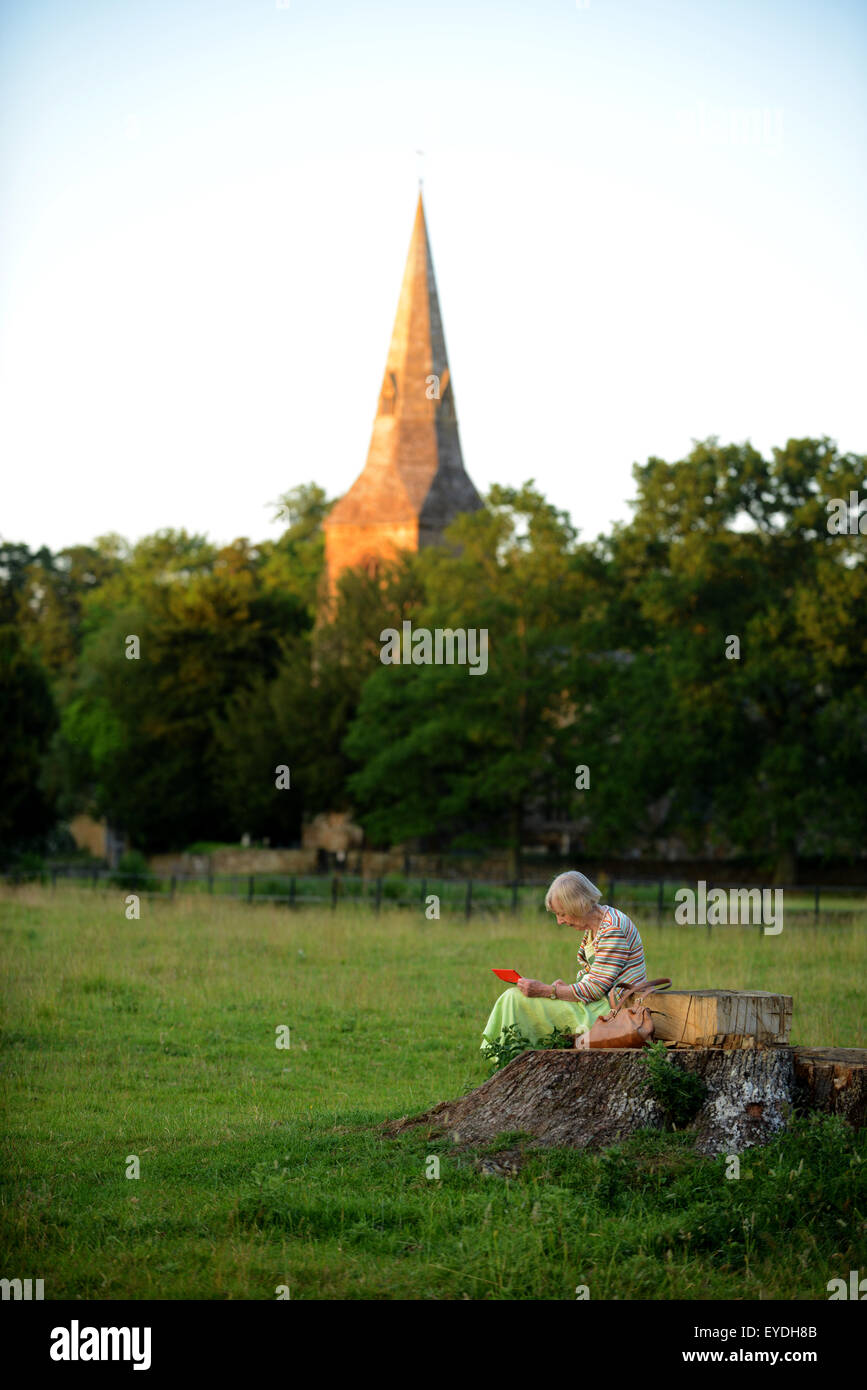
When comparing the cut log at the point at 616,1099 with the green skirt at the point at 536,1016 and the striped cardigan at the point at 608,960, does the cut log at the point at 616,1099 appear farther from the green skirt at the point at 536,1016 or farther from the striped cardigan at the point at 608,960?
the green skirt at the point at 536,1016

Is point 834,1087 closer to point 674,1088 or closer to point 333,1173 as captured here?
point 674,1088

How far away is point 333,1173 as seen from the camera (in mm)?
7734

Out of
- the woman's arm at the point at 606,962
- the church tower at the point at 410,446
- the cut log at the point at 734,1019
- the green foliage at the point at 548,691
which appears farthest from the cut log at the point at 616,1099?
the church tower at the point at 410,446

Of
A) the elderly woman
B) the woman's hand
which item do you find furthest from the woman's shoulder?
the woman's hand

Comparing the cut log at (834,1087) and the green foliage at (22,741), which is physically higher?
the green foliage at (22,741)

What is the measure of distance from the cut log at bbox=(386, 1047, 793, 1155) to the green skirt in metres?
0.70

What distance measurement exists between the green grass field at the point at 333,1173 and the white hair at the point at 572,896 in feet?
3.94

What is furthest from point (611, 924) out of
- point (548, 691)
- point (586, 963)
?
point (548, 691)

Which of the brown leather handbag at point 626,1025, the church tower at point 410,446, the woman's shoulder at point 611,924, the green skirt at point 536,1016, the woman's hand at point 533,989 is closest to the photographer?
the brown leather handbag at point 626,1025

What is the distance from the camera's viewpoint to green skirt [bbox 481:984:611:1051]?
28.8 ft

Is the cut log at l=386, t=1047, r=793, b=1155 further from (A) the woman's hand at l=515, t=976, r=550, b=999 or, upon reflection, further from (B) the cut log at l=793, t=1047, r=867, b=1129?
(A) the woman's hand at l=515, t=976, r=550, b=999

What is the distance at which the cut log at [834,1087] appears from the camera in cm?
766
